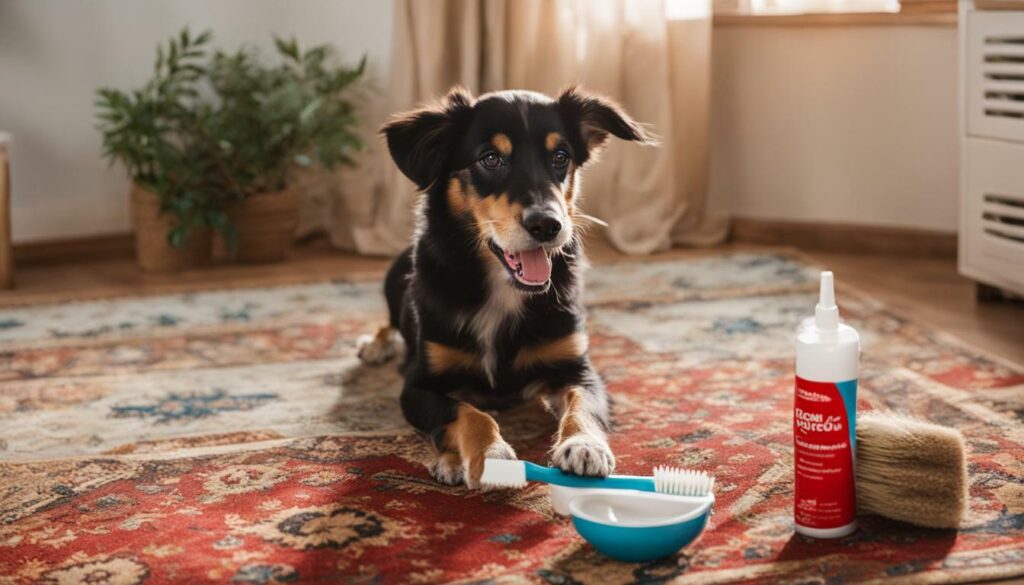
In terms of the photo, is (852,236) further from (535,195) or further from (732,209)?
(535,195)

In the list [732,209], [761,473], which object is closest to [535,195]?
[761,473]

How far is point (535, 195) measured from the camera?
2.22 m

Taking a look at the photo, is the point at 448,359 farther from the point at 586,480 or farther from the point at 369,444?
the point at 586,480

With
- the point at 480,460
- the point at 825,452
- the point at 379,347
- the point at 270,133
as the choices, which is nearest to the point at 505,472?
the point at 480,460

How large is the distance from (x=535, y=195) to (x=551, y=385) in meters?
0.43

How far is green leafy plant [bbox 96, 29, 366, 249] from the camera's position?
4234mm

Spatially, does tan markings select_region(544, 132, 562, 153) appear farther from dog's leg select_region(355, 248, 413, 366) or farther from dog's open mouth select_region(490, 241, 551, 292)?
dog's leg select_region(355, 248, 413, 366)

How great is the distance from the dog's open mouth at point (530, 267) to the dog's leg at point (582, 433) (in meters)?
0.23

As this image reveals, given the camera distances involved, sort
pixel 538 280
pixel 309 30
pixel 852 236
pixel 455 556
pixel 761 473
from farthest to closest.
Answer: pixel 309 30, pixel 852 236, pixel 538 280, pixel 761 473, pixel 455 556

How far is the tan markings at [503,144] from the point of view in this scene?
Result: 2.29 m

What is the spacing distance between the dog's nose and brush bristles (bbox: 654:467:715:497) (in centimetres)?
56

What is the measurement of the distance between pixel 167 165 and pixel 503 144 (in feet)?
7.49

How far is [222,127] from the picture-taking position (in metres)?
4.32

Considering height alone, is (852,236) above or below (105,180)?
below
